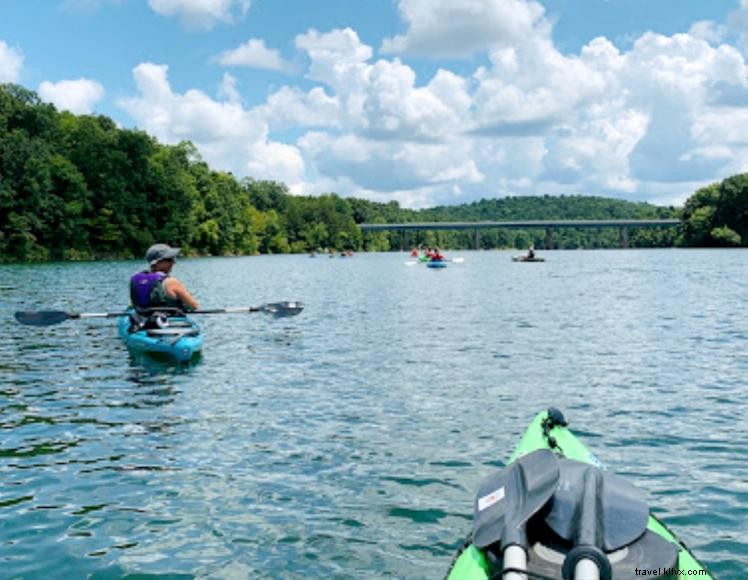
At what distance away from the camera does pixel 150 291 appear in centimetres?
A: 1380

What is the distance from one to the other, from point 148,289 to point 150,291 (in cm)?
5

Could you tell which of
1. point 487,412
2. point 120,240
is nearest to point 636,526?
point 487,412

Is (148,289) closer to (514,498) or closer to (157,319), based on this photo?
(157,319)

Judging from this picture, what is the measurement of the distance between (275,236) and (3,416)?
132 m

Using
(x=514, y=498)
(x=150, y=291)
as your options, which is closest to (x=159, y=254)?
(x=150, y=291)

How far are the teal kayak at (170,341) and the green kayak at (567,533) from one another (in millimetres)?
9863

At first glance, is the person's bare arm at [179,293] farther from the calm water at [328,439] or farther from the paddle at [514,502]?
the paddle at [514,502]

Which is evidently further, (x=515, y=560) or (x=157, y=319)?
(x=157, y=319)

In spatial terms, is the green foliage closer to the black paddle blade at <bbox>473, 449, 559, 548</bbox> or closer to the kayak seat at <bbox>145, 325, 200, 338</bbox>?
the kayak seat at <bbox>145, 325, 200, 338</bbox>

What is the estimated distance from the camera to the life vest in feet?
44.7

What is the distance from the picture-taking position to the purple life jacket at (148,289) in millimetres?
13602

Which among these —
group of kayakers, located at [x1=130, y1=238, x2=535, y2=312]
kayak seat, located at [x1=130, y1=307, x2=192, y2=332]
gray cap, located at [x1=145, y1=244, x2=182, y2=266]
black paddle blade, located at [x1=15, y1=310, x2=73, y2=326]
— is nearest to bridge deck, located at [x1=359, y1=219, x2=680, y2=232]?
kayak seat, located at [x1=130, y1=307, x2=192, y2=332]

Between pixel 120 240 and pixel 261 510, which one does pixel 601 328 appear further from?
pixel 120 240

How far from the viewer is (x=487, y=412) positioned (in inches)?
396
